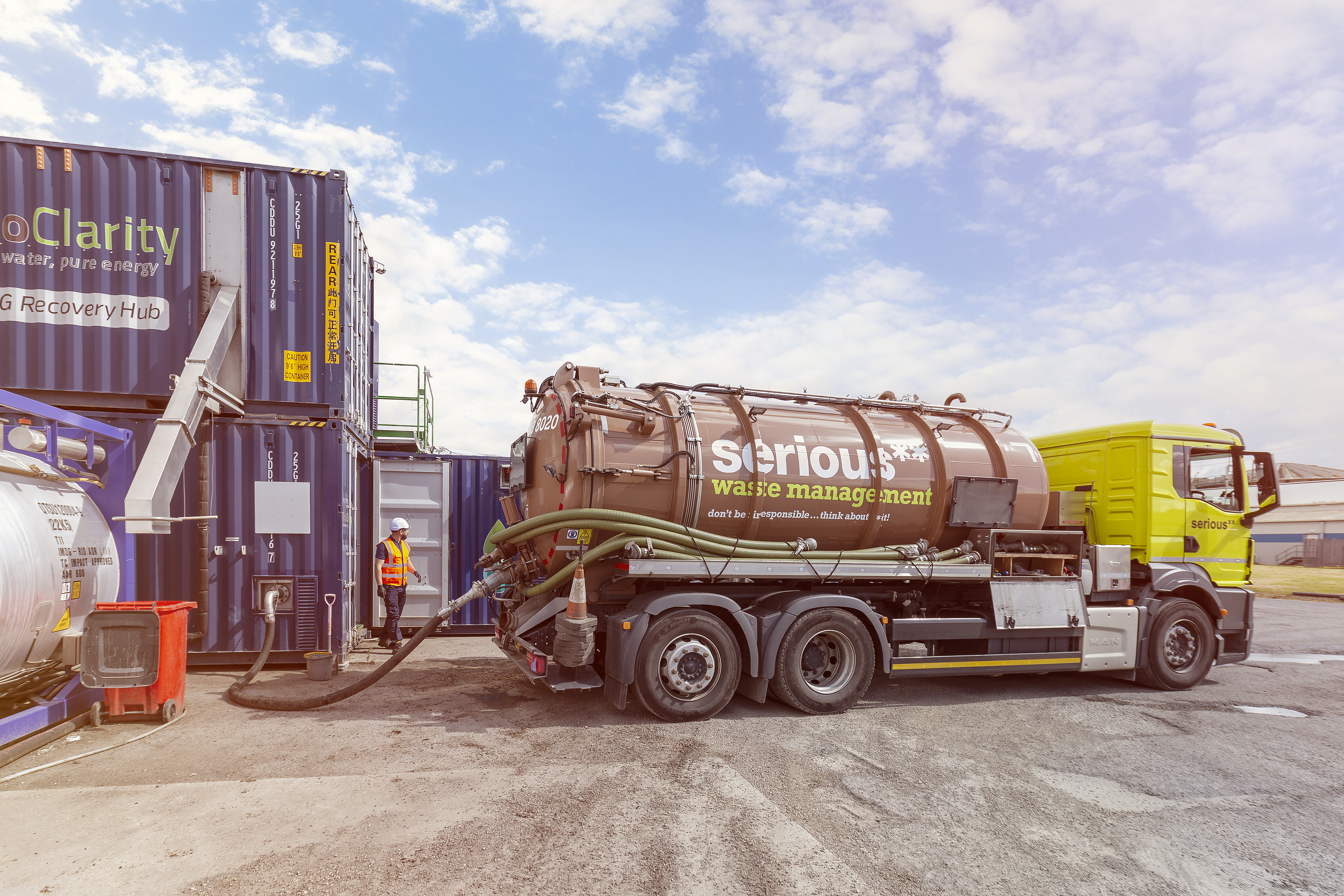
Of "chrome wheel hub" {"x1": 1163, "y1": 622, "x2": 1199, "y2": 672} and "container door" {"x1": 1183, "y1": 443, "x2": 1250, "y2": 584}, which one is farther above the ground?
"container door" {"x1": 1183, "y1": 443, "x2": 1250, "y2": 584}

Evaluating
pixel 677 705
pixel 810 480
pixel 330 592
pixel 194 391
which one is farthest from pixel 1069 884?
pixel 194 391

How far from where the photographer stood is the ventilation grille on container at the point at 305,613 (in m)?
8.79

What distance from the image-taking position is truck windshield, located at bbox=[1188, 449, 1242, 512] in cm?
931

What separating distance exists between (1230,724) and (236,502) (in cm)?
1084

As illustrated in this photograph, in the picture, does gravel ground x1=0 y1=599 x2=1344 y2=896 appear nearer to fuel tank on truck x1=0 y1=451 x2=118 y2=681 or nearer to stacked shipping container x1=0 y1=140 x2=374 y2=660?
fuel tank on truck x1=0 y1=451 x2=118 y2=681

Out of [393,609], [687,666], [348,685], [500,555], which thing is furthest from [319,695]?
[687,666]

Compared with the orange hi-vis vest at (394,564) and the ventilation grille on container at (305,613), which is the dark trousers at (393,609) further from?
the ventilation grille on container at (305,613)

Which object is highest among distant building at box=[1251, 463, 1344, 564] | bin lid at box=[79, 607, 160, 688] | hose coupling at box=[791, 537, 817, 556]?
hose coupling at box=[791, 537, 817, 556]

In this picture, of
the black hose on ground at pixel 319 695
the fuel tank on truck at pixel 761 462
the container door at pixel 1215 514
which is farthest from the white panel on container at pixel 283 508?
the container door at pixel 1215 514

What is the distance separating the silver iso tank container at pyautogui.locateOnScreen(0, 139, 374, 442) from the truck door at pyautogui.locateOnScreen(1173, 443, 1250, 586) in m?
10.5

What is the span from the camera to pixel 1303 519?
157 feet

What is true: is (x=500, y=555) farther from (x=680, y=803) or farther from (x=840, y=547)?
(x=680, y=803)

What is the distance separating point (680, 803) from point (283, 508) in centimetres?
636

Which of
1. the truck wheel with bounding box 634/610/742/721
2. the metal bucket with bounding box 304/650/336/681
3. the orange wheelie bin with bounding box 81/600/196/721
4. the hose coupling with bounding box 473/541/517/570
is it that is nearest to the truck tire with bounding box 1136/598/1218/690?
the truck wheel with bounding box 634/610/742/721
